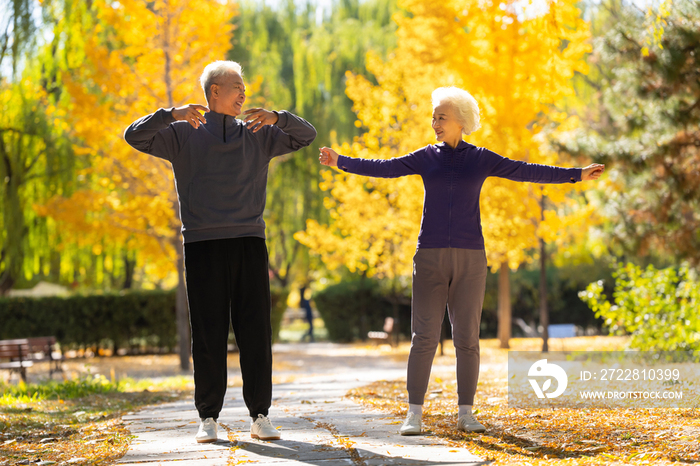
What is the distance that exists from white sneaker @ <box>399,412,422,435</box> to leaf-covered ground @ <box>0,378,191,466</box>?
1.21 m

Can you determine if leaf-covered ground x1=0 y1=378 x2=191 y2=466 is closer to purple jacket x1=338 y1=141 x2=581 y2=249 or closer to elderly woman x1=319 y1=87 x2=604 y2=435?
elderly woman x1=319 y1=87 x2=604 y2=435

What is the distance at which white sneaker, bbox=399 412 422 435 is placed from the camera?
9.97ft

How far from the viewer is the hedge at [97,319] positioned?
13.3 m

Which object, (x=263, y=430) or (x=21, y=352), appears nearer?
(x=263, y=430)

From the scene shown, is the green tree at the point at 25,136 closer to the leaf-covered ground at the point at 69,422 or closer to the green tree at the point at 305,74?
the green tree at the point at 305,74

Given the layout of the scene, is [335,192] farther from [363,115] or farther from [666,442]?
[666,442]

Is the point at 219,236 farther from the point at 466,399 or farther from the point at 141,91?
the point at 141,91

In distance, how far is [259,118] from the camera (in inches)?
125

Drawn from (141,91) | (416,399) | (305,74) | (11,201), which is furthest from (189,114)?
(305,74)

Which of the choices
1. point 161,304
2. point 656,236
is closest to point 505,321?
point 656,236

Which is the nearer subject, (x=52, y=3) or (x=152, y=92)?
(x=152, y=92)

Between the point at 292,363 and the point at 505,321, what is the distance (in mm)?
3968

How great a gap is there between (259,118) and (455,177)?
98 centimetres

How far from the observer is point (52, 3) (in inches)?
504
